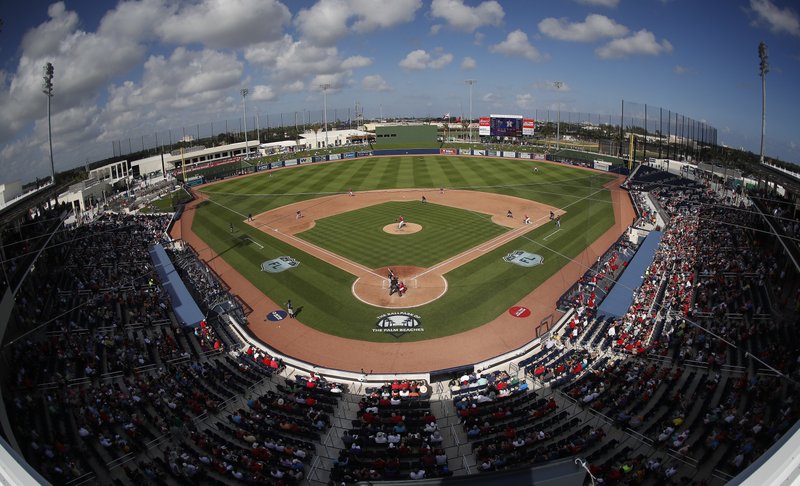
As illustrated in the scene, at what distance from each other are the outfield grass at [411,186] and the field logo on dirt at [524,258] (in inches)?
29.5

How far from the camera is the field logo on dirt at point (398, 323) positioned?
24.6m

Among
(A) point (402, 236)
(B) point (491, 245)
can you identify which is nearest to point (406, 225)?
(A) point (402, 236)

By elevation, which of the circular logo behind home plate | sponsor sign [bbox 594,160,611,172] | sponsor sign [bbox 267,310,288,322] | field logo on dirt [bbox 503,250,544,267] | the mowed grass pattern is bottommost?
the circular logo behind home plate

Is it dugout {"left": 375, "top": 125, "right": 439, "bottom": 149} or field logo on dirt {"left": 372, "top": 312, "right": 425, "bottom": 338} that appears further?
dugout {"left": 375, "top": 125, "right": 439, "bottom": 149}

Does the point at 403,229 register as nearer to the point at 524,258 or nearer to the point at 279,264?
the point at 524,258

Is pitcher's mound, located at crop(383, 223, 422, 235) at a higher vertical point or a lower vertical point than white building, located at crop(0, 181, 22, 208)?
lower

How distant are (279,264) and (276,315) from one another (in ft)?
28.9

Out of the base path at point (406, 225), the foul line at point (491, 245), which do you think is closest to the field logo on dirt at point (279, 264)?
the base path at point (406, 225)

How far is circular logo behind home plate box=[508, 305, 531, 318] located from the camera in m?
25.9

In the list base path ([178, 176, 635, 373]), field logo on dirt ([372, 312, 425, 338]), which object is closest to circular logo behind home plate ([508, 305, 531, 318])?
base path ([178, 176, 635, 373])

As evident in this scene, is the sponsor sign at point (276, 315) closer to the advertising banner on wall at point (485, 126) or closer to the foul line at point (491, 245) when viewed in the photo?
the foul line at point (491, 245)

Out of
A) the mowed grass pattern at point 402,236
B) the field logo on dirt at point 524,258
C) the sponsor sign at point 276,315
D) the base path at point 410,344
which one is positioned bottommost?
the base path at point 410,344

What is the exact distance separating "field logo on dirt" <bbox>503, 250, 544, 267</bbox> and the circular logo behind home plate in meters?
7.00

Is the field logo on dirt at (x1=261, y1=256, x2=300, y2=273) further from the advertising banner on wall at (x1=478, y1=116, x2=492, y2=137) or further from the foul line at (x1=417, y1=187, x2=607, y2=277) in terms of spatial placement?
the advertising banner on wall at (x1=478, y1=116, x2=492, y2=137)
